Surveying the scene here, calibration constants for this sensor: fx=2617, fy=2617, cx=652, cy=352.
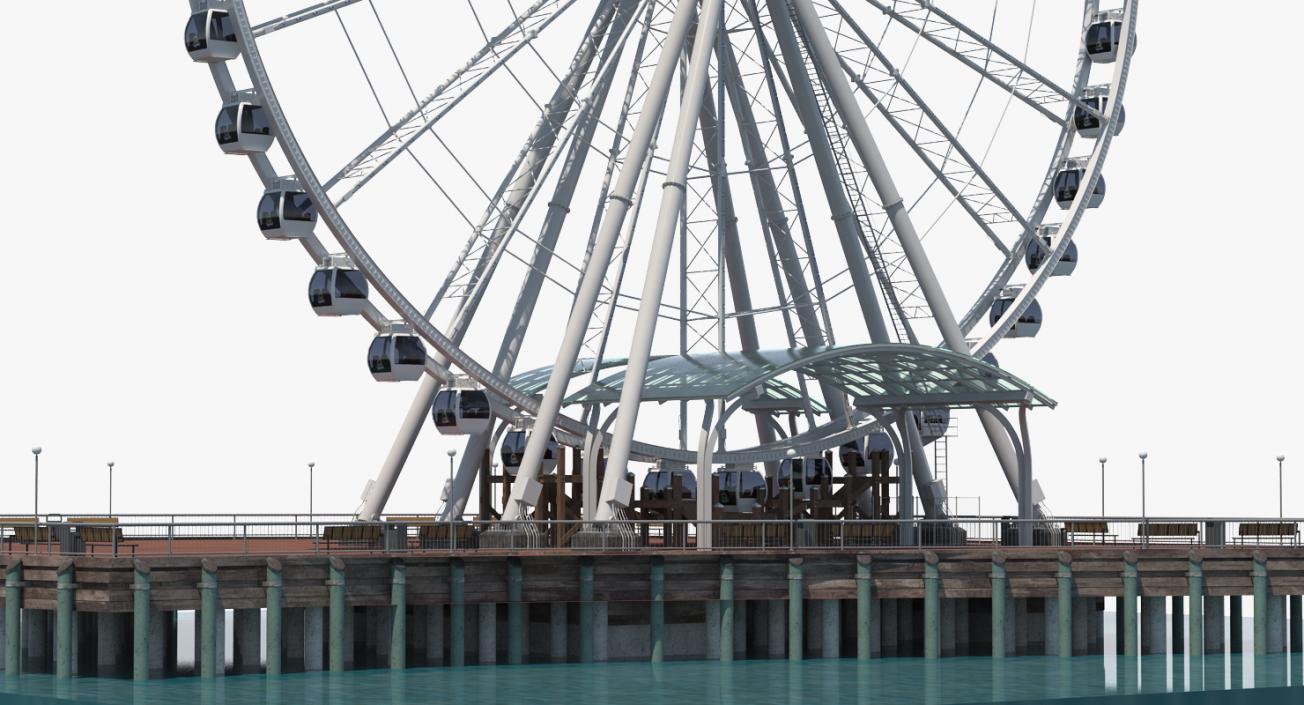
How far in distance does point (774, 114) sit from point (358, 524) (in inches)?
949

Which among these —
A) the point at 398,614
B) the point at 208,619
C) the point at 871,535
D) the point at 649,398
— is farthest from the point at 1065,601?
the point at 208,619

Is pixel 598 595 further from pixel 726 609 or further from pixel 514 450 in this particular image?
pixel 514 450

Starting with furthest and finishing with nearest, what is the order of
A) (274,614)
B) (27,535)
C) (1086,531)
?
(1086,531) < (27,535) < (274,614)

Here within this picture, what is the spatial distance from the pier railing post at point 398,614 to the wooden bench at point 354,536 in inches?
104

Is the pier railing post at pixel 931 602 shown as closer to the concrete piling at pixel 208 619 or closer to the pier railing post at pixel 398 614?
the pier railing post at pixel 398 614

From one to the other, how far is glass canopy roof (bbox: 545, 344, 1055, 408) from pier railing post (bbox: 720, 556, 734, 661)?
29.4ft

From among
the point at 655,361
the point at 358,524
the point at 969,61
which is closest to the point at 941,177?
the point at 969,61

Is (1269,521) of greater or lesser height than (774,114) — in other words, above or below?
below

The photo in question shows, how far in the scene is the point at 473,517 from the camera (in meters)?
87.2

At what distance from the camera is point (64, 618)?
65.6 meters

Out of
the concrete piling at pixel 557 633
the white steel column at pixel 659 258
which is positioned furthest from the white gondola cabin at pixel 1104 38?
the concrete piling at pixel 557 633

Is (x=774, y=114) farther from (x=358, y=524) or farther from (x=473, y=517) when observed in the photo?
(x=358, y=524)

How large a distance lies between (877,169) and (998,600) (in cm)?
1695

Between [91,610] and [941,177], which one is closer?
[91,610]
